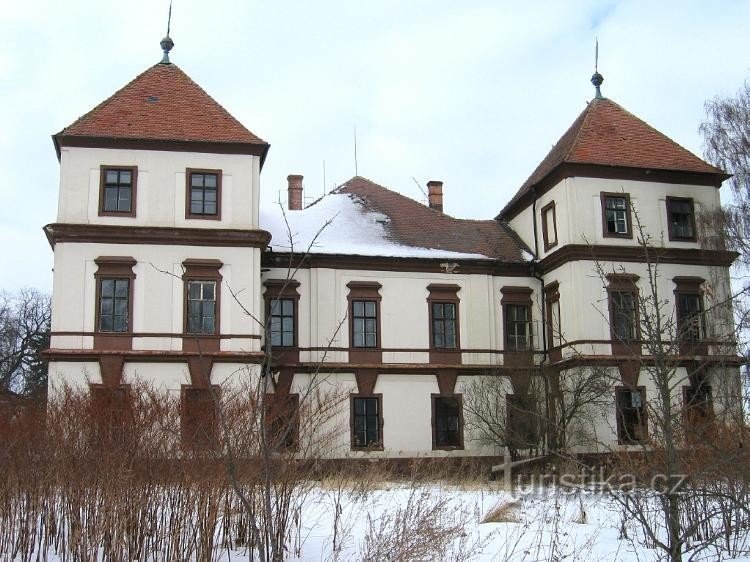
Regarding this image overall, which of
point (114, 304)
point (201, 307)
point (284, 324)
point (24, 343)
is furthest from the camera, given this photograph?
point (24, 343)

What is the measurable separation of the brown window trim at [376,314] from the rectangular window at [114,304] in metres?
6.85

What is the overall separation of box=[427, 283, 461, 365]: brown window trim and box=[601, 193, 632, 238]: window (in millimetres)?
5145

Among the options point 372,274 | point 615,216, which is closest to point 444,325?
point 372,274

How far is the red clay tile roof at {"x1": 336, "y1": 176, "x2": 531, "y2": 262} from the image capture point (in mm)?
30047

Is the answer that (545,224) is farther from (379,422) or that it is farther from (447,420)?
(379,422)

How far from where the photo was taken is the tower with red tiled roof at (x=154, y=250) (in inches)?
961

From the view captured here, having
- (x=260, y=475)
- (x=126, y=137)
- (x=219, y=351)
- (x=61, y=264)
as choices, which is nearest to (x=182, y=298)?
(x=219, y=351)

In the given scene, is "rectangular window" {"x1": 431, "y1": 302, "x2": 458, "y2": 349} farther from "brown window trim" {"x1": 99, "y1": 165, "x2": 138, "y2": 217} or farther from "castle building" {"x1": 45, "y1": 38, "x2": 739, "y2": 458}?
"brown window trim" {"x1": 99, "y1": 165, "x2": 138, "y2": 217}

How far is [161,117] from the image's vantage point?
2659cm

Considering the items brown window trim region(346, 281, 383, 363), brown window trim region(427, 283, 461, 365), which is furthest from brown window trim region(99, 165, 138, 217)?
brown window trim region(427, 283, 461, 365)

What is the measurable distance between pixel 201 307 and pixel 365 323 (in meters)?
5.52

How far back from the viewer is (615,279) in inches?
1078

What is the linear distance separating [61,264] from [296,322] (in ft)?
23.5

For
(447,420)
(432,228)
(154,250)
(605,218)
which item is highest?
(432,228)
